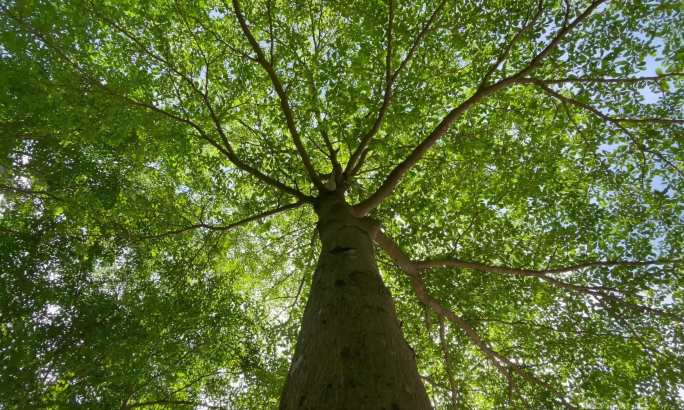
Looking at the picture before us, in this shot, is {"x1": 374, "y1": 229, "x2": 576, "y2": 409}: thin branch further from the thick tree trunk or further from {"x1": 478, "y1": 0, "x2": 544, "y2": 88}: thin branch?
{"x1": 478, "y1": 0, "x2": 544, "y2": 88}: thin branch

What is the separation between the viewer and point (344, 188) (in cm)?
554

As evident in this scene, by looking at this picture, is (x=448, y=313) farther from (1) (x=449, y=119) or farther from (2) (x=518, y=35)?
(2) (x=518, y=35)

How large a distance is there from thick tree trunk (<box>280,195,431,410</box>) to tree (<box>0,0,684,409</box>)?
78 cm

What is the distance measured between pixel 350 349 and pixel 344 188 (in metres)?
3.58

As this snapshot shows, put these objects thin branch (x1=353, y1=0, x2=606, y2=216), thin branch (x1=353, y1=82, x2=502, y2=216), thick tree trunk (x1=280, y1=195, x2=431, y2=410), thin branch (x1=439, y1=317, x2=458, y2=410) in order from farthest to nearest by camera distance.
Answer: thin branch (x1=439, y1=317, x2=458, y2=410) → thin branch (x1=353, y1=82, x2=502, y2=216) → thin branch (x1=353, y1=0, x2=606, y2=216) → thick tree trunk (x1=280, y1=195, x2=431, y2=410)

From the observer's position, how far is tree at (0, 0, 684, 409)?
204 inches

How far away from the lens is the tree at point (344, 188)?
5.18 m

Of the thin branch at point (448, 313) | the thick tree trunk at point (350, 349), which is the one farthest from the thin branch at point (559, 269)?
the thick tree trunk at point (350, 349)

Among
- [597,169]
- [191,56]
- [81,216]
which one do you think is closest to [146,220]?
[81,216]

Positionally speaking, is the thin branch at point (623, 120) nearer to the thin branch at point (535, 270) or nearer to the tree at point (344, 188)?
the tree at point (344, 188)

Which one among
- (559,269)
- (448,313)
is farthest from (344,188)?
(559,269)

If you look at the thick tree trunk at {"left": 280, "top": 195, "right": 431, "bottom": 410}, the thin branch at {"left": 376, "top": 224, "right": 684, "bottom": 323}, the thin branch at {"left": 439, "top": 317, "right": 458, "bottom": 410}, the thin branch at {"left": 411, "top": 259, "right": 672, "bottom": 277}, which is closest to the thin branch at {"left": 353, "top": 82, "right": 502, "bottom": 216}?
the thin branch at {"left": 376, "top": 224, "right": 684, "bottom": 323}

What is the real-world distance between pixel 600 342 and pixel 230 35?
7.93 meters

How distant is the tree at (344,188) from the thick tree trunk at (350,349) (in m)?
0.78
